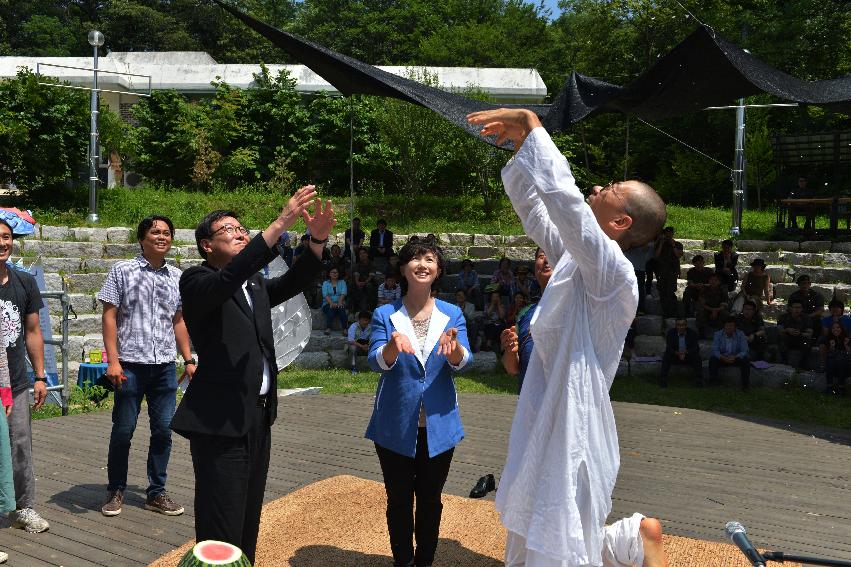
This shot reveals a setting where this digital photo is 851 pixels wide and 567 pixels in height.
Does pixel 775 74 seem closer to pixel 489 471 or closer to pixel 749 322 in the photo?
pixel 749 322

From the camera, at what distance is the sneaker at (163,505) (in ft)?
18.7

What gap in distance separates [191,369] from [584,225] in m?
3.84

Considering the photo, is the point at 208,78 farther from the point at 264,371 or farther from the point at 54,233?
the point at 264,371

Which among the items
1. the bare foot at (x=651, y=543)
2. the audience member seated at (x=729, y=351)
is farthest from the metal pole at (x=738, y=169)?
the bare foot at (x=651, y=543)

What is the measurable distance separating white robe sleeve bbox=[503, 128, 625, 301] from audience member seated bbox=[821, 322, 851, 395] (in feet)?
31.0

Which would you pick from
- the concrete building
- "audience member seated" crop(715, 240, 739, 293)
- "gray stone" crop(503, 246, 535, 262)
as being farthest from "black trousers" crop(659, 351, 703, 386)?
the concrete building

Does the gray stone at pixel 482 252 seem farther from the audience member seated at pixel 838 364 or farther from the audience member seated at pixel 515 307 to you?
the audience member seated at pixel 838 364

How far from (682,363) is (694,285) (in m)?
2.48

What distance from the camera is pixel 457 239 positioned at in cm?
1859

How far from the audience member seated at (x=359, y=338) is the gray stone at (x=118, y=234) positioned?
6.88 m

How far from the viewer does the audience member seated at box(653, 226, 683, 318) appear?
46.3ft

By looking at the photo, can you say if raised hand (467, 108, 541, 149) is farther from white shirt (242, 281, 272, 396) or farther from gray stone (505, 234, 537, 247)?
gray stone (505, 234, 537, 247)

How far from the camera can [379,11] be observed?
155 feet

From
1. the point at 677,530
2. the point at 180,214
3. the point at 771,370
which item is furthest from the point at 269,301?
the point at 180,214
